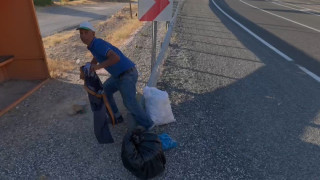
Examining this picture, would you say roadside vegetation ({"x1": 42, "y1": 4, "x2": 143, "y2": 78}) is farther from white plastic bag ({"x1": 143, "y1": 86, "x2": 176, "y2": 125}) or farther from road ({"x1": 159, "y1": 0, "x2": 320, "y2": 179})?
white plastic bag ({"x1": 143, "y1": 86, "x2": 176, "y2": 125})

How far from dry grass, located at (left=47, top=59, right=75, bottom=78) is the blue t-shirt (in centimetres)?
316

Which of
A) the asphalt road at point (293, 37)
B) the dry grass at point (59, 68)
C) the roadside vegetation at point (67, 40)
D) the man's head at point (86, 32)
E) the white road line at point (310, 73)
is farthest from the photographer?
the asphalt road at point (293, 37)

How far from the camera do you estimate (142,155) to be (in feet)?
9.99

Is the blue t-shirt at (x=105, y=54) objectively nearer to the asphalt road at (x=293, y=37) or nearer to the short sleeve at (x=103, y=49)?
the short sleeve at (x=103, y=49)

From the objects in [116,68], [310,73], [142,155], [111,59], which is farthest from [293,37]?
[142,155]

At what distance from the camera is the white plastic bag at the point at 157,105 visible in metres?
4.03

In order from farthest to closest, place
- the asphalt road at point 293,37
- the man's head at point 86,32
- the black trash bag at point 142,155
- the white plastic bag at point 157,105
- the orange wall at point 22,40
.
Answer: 1. the asphalt road at point 293,37
2. the orange wall at point 22,40
3. the white plastic bag at point 157,105
4. the man's head at point 86,32
5. the black trash bag at point 142,155

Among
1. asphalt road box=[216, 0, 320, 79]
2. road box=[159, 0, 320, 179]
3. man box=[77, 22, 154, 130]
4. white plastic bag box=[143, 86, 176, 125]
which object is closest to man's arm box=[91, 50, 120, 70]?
man box=[77, 22, 154, 130]

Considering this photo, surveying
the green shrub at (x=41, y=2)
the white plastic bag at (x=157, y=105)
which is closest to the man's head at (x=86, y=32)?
the white plastic bag at (x=157, y=105)

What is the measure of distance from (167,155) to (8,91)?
393 centimetres

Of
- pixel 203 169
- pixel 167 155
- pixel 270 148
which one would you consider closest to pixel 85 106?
pixel 167 155

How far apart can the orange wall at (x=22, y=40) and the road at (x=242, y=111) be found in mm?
2742

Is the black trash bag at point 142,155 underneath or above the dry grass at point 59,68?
above

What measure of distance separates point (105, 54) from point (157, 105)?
3.69ft
